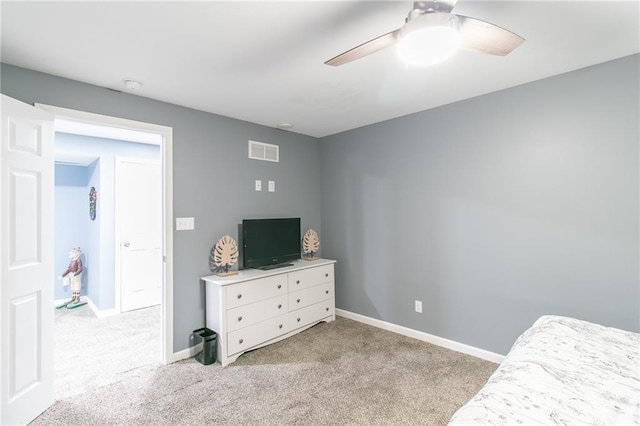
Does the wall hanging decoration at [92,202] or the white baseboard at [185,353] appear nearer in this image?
the white baseboard at [185,353]

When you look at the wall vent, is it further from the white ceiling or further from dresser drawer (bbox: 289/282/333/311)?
dresser drawer (bbox: 289/282/333/311)

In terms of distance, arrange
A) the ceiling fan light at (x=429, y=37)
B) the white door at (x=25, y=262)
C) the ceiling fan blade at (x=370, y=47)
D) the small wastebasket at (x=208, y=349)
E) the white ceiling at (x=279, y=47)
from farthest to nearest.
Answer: the small wastebasket at (x=208, y=349) < the white door at (x=25, y=262) < the white ceiling at (x=279, y=47) < the ceiling fan blade at (x=370, y=47) < the ceiling fan light at (x=429, y=37)

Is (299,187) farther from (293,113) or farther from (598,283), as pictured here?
(598,283)

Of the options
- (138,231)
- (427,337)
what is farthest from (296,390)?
(138,231)

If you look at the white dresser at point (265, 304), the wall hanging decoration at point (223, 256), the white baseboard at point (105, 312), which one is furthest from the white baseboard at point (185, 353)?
the white baseboard at point (105, 312)

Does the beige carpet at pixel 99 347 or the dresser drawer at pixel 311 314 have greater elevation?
the dresser drawer at pixel 311 314

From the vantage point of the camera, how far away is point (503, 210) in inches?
106

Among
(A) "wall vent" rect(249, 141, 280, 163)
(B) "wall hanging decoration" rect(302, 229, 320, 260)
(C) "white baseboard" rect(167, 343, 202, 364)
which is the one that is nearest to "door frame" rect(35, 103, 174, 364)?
(C) "white baseboard" rect(167, 343, 202, 364)

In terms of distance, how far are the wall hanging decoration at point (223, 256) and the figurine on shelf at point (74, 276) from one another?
2947 mm

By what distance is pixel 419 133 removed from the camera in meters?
3.26

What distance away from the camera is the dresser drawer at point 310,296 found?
3385 millimetres

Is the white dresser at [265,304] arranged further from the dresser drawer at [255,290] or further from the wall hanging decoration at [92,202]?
the wall hanging decoration at [92,202]

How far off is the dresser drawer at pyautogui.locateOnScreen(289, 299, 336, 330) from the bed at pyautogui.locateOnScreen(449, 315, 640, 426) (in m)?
2.27

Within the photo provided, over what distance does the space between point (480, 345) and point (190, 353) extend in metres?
2.80
